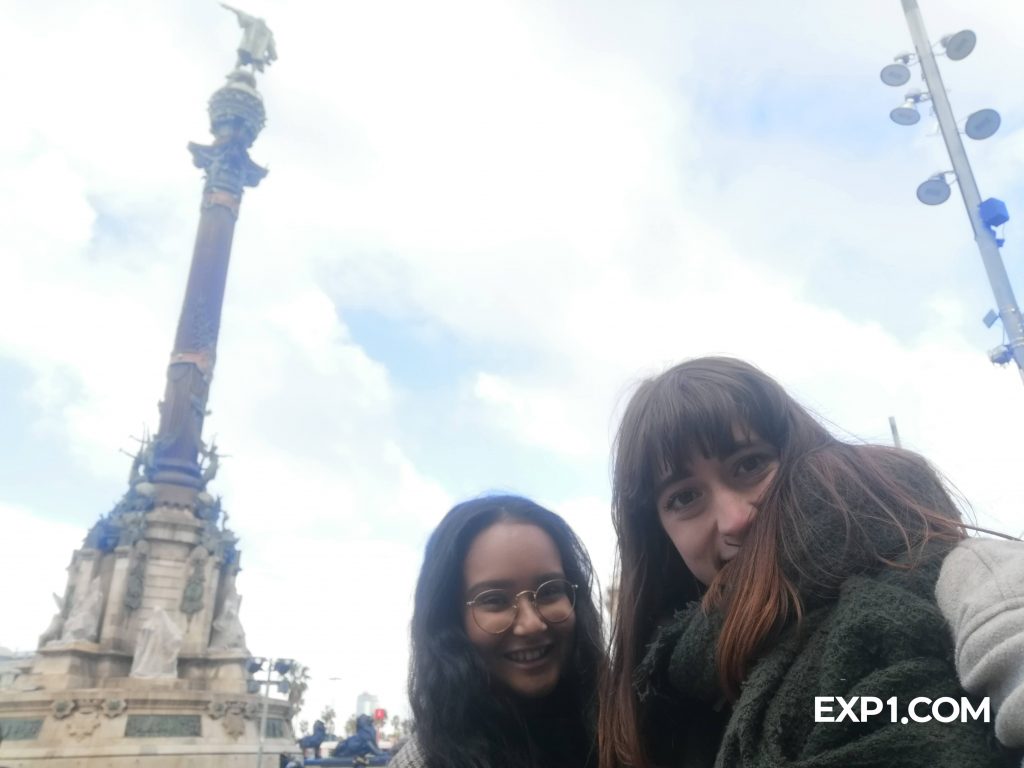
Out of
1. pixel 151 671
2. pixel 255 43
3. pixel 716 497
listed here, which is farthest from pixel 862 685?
pixel 255 43

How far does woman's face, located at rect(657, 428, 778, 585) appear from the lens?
5.80ft

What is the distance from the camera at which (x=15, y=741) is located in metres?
14.1

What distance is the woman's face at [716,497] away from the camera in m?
1.77

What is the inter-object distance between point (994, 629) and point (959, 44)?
7.84m

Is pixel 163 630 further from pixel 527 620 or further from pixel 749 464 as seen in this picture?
pixel 749 464

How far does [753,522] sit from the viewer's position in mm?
1704

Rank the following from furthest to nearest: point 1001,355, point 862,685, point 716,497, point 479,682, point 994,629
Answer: point 1001,355 → point 479,682 → point 716,497 → point 862,685 → point 994,629

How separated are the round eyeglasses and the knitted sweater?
1158 millimetres

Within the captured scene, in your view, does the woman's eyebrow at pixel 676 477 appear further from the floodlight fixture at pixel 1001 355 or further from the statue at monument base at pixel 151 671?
the statue at monument base at pixel 151 671

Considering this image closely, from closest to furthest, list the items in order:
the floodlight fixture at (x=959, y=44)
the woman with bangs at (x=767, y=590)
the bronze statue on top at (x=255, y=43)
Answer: the woman with bangs at (x=767, y=590) → the floodlight fixture at (x=959, y=44) → the bronze statue on top at (x=255, y=43)

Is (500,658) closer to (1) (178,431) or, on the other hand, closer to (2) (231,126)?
(1) (178,431)

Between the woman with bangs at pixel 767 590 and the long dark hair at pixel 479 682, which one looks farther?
the long dark hair at pixel 479 682

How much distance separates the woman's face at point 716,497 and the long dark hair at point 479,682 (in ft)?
2.28

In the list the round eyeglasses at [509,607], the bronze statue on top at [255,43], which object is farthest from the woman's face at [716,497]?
the bronze statue on top at [255,43]
